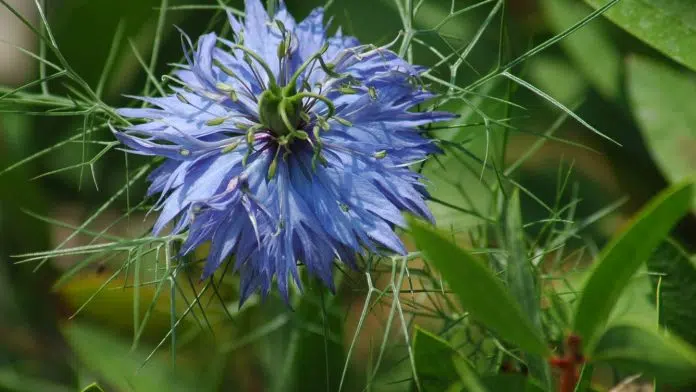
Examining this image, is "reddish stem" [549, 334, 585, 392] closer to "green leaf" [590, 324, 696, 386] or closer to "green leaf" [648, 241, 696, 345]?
"green leaf" [590, 324, 696, 386]

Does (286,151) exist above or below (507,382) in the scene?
above

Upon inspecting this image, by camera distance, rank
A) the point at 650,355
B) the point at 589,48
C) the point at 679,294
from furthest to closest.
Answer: the point at 589,48, the point at 679,294, the point at 650,355

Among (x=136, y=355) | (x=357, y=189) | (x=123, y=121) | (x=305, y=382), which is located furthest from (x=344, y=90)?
(x=136, y=355)

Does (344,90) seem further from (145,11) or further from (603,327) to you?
(145,11)

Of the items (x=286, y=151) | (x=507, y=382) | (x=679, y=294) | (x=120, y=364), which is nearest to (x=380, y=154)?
(x=286, y=151)

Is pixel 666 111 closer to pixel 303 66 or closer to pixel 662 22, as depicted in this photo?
pixel 662 22

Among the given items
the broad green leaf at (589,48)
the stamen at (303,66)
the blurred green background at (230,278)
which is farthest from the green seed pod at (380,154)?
the broad green leaf at (589,48)

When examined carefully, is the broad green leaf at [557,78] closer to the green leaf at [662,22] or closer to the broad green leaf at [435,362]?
the green leaf at [662,22]

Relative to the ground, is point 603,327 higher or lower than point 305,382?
higher
